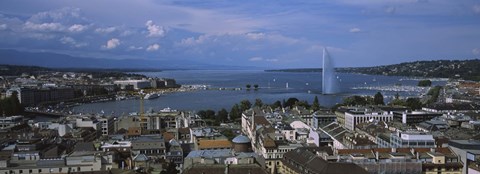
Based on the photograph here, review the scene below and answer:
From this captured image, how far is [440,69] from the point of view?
15050 centimetres

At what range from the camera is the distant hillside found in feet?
434

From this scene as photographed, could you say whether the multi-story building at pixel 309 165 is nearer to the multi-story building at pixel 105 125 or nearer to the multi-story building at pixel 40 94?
the multi-story building at pixel 105 125

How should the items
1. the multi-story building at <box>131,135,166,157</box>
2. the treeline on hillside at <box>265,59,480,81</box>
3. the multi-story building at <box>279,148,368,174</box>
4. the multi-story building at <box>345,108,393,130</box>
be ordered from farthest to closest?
the treeline on hillside at <box>265,59,480,81</box> < the multi-story building at <box>345,108,393,130</box> < the multi-story building at <box>131,135,166,157</box> < the multi-story building at <box>279,148,368,174</box>

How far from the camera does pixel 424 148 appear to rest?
20.9 metres

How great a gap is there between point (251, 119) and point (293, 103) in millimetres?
20813

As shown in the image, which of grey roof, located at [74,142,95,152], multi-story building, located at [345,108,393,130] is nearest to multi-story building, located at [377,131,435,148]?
multi-story building, located at [345,108,393,130]

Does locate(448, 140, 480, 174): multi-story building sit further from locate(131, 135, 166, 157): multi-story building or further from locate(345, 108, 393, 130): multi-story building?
locate(345, 108, 393, 130): multi-story building

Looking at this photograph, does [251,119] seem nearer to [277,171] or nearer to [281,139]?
[281,139]

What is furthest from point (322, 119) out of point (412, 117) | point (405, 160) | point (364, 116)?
point (405, 160)

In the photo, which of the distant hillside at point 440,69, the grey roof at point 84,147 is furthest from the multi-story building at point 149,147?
the distant hillside at point 440,69

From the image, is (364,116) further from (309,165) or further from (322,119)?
(309,165)

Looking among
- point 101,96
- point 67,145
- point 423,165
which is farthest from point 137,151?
point 101,96

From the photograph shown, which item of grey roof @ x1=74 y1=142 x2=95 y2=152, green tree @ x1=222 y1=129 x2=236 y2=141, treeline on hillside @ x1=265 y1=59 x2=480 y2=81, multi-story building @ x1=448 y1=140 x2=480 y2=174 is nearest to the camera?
multi-story building @ x1=448 y1=140 x2=480 y2=174

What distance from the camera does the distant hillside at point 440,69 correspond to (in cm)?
13225
